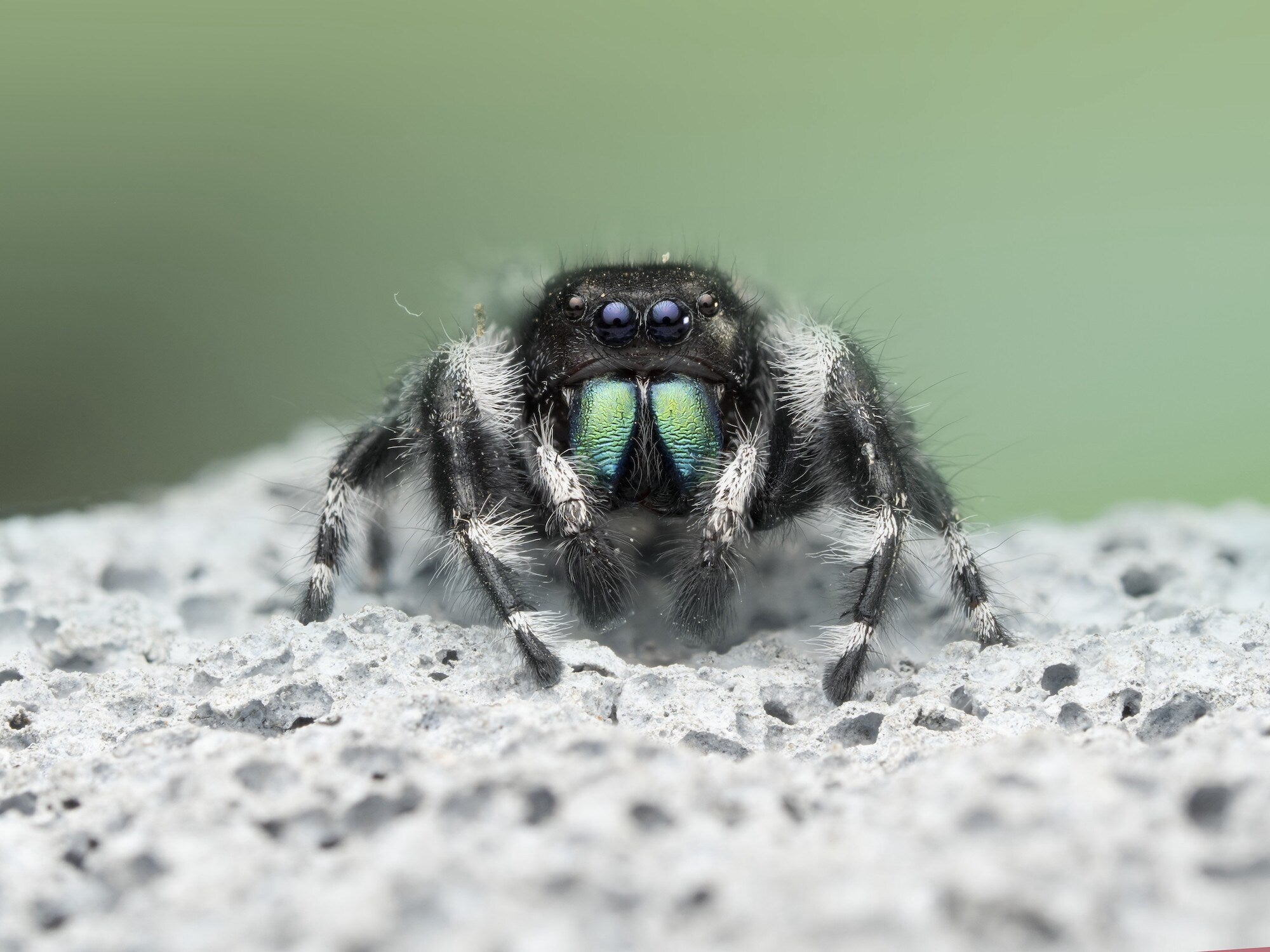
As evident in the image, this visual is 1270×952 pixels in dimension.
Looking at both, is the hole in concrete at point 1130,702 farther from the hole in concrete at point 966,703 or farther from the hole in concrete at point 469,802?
the hole in concrete at point 469,802

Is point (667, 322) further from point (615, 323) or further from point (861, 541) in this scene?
point (861, 541)

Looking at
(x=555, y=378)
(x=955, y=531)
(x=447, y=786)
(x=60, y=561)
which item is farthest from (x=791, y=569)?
(x=60, y=561)

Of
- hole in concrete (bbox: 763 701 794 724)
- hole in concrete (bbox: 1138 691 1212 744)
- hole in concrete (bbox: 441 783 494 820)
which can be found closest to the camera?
hole in concrete (bbox: 441 783 494 820)

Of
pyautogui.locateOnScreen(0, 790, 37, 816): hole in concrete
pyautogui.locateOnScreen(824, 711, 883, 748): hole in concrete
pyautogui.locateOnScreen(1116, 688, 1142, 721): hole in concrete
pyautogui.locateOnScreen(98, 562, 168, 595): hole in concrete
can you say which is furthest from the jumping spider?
pyautogui.locateOnScreen(0, 790, 37, 816): hole in concrete

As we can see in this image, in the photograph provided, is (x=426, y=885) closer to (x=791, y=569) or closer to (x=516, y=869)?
(x=516, y=869)

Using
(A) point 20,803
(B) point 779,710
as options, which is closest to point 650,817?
(B) point 779,710

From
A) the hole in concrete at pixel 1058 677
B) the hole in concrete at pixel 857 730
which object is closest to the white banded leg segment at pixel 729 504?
the hole in concrete at pixel 857 730

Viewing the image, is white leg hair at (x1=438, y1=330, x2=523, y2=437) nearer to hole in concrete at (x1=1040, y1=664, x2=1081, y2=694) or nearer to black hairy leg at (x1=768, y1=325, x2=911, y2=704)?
black hairy leg at (x1=768, y1=325, x2=911, y2=704)

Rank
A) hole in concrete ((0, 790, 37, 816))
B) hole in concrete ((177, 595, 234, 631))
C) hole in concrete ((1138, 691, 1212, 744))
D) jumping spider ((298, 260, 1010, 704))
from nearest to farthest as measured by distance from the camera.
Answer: hole in concrete ((0, 790, 37, 816)) → hole in concrete ((1138, 691, 1212, 744)) → jumping spider ((298, 260, 1010, 704)) → hole in concrete ((177, 595, 234, 631))
